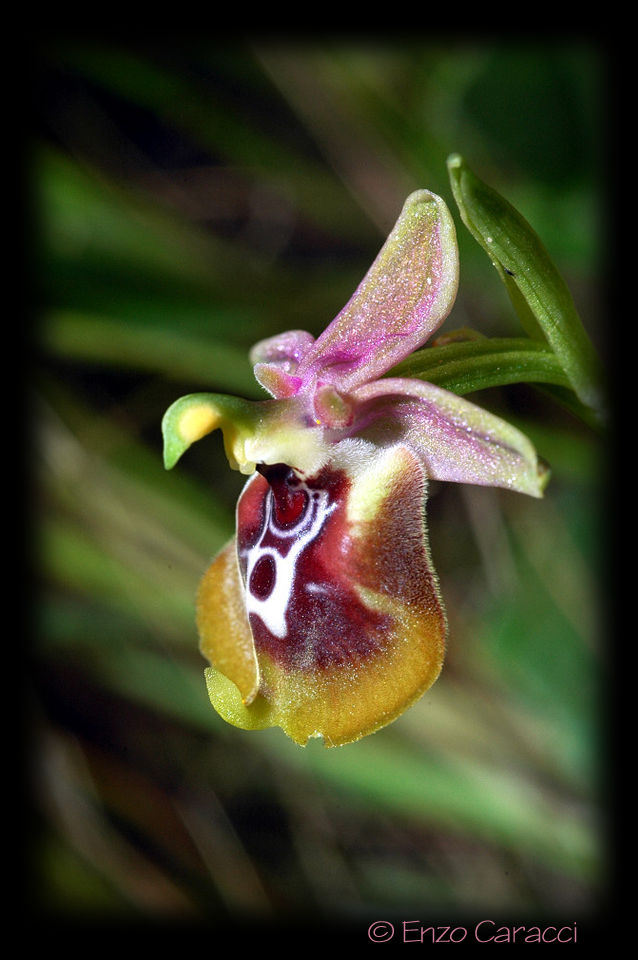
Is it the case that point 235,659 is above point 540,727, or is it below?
above

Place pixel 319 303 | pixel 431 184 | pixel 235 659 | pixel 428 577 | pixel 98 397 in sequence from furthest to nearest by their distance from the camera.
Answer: pixel 98 397 → pixel 319 303 → pixel 431 184 → pixel 235 659 → pixel 428 577

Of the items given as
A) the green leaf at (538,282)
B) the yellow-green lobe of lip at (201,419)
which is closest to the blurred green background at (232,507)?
the green leaf at (538,282)

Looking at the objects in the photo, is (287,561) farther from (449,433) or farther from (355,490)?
(449,433)

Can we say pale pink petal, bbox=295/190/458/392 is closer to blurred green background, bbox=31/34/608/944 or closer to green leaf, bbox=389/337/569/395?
green leaf, bbox=389/337/569/395

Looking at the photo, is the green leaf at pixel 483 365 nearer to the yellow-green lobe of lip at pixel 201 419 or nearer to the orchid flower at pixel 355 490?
the orchid flower at pixel 355 490

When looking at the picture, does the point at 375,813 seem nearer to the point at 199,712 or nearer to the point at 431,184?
the point at 199,712

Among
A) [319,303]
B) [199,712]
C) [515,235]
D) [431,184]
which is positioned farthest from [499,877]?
[515,235]
